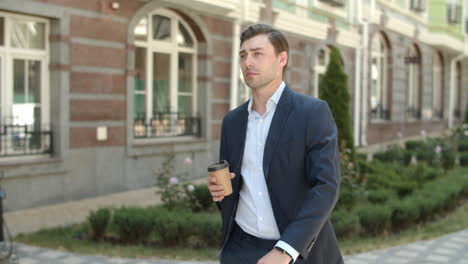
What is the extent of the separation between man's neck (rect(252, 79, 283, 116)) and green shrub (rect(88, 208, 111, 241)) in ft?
12.9

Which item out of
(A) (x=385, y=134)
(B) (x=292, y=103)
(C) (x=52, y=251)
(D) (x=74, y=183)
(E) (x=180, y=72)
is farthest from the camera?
(A) (x=385, y=134)

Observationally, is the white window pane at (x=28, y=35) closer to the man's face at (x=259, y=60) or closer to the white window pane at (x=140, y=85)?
the white window pane at (x=140, y=85)

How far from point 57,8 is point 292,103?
7.14 meters

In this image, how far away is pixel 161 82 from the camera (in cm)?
1109

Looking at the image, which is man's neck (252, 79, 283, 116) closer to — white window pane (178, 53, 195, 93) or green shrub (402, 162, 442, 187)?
green shrub (402, 162, 442, 187)

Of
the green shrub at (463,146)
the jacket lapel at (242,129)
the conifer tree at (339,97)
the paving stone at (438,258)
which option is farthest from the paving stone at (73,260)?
the green shrub at (463,146)

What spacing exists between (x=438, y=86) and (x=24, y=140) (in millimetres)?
23549

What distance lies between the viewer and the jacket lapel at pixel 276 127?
219cm

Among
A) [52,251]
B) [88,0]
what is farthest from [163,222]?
[88,0]

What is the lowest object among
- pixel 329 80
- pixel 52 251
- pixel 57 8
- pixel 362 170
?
pixel 52 251

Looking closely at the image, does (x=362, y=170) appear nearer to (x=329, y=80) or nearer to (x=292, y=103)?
(x=329, y=80)

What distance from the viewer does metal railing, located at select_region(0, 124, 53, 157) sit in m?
8.05

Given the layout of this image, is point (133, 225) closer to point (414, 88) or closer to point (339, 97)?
point (339, 97)

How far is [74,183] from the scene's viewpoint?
29.1 ft
